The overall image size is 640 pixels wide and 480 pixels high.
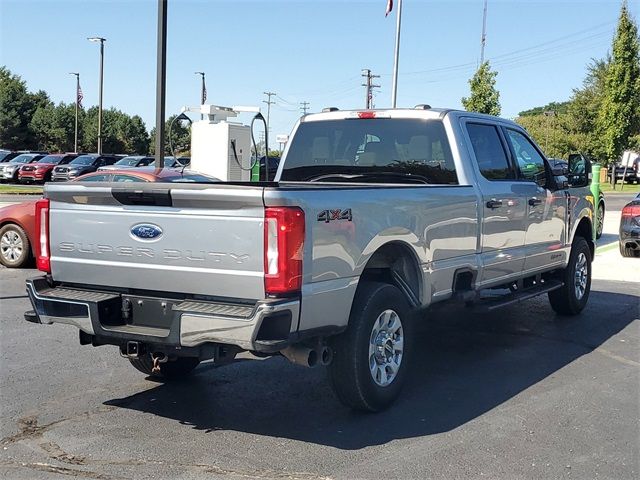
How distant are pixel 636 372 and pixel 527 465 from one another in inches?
100.0

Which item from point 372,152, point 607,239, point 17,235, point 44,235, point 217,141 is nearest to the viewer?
point 44,235

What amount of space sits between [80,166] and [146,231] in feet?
104

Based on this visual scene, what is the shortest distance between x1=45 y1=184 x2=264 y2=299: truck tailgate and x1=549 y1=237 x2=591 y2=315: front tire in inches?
200

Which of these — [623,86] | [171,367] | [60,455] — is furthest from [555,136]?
[60,455]

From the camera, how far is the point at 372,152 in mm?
6648

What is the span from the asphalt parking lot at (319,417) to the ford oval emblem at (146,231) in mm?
1257

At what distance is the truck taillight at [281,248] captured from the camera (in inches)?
→ 163

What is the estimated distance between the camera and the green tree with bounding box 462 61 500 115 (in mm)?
34469

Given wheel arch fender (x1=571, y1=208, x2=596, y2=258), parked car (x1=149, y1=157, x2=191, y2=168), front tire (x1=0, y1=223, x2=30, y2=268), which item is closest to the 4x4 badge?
wheel arch fender (x1=571, y1=208, x2=596, y2=258)

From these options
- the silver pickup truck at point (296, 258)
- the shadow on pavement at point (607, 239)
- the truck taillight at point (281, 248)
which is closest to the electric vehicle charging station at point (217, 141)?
the shadow on pavement at point (607, 239)

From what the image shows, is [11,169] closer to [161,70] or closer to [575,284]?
[161,70]

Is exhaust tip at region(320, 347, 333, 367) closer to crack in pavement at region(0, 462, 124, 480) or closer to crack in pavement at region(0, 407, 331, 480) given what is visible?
crack in pavement at region(0, 407, 331, 480)

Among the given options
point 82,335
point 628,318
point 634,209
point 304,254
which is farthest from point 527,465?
point 634,209

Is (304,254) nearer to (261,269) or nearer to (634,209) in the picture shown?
(261,269)
